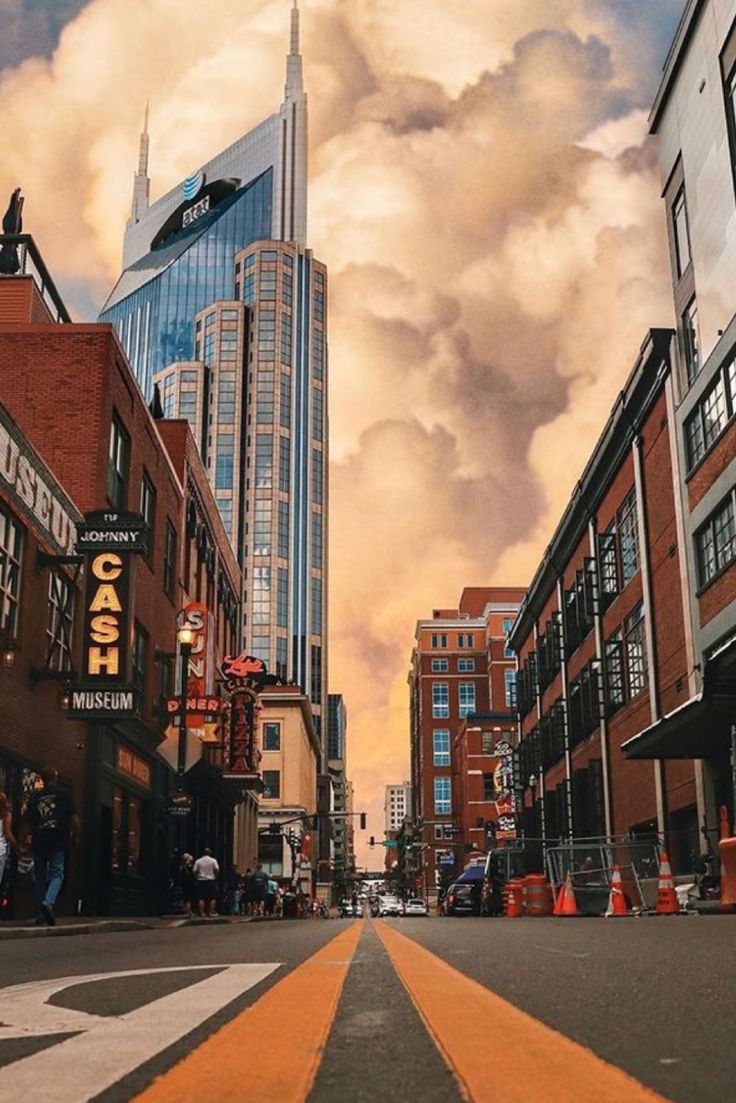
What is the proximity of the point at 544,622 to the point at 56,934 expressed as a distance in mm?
44140

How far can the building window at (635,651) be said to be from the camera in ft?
114

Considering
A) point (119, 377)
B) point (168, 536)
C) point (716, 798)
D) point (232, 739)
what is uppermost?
point (119, 377)

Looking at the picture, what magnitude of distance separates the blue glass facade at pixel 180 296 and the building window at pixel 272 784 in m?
105

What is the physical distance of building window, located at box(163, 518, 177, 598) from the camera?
33.4 metres

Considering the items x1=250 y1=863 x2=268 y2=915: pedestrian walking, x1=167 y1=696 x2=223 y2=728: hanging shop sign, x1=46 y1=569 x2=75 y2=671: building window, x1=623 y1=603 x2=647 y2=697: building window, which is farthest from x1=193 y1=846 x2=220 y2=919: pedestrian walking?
x1=623 y1=603 x2=647 y2=697: building window

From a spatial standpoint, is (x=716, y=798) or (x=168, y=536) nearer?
(x=716, y=798)

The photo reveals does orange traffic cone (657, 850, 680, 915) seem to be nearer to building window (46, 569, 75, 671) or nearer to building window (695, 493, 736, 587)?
building window (695, 493, 736, 587)

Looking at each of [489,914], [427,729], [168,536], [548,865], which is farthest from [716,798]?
[427,729]

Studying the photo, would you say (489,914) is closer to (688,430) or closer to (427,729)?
(688,430)

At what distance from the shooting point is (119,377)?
27719 mm

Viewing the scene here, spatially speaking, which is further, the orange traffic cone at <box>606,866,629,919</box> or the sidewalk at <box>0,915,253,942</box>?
the orange traffic cone at <box>606,866,629,919</box>

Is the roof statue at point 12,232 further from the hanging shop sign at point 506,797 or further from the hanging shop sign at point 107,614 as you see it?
the hanging shop sign at point 506,797

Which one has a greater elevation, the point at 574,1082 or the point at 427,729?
the point at 427,729

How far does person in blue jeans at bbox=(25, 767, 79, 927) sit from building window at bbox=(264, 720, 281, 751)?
72738 millimetres
